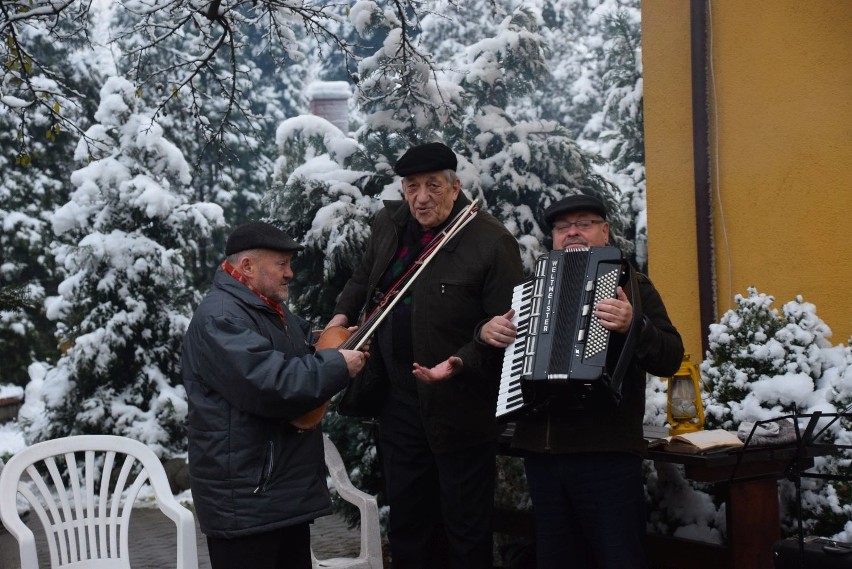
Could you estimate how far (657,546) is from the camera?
14.1ft

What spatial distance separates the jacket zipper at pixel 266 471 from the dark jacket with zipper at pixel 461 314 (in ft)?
2.50

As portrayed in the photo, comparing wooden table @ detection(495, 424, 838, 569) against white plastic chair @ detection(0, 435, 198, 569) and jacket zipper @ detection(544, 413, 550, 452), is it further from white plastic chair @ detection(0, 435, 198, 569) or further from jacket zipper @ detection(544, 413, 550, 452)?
white plastic chair @ detection(0, 435, 198, 569)

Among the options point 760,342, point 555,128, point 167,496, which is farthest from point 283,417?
→ point 555,128

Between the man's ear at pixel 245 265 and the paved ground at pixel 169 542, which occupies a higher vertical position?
the man's ear at pixel 245 265

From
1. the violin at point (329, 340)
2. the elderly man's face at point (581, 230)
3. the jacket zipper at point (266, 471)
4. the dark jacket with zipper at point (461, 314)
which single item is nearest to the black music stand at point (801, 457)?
the elderly man's face at point (581, 230)

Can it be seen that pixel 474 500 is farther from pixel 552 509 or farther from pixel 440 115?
pixel 440 115

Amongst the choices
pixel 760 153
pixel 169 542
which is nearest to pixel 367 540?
pixel 760 153

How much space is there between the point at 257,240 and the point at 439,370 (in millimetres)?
794

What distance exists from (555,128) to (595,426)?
372cm

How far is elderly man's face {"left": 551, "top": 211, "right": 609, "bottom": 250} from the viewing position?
11.4 ft

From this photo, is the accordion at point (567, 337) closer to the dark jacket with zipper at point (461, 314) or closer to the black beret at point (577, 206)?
the black beret at point (577, 206)

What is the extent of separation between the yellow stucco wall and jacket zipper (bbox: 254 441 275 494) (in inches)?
131

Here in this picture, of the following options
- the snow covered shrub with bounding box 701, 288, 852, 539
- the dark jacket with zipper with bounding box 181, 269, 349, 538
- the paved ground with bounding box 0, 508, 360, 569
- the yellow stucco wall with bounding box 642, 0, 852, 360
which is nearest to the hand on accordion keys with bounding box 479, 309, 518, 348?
the dark jacket with zipper with bounding box 181, 269, 349, 538

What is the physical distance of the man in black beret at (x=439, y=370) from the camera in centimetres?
380
